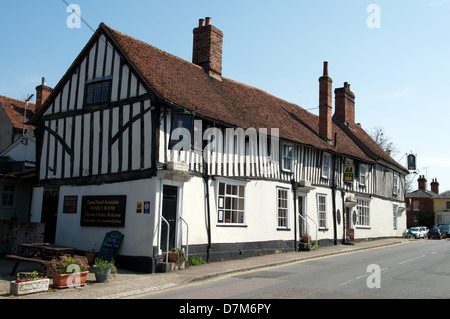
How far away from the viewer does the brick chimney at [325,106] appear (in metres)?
22.9

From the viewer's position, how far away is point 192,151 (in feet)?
45.6

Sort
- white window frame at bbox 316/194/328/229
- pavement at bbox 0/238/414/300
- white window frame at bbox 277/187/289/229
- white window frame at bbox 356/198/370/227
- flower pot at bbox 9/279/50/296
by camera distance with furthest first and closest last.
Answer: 1. white window frame at bbox 356/198/370/227
2. white window frame at bbox 316/194/328/229
3. white window frame at bbox 277/187/289/229
4. pavement at bbox 0/238/414/300
5. flower pot at bbox 9/279/50/296

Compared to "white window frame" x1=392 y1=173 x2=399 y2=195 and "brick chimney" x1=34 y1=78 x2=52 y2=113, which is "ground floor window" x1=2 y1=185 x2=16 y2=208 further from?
"white window frame" x1=392 y1=173 x2=399 y2=195

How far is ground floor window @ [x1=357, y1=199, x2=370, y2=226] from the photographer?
25328mm

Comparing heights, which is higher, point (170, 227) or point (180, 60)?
point (180, 60)

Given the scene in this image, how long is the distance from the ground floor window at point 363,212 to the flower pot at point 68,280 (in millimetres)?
19137

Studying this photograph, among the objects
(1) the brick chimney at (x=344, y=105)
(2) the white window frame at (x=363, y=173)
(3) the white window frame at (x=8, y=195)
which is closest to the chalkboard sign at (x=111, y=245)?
(3) the white window frame at (x=8, y=195)

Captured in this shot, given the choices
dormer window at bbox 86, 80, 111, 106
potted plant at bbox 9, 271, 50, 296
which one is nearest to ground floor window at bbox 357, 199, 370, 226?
dormer window at bbox 86, 80, 111, 106
